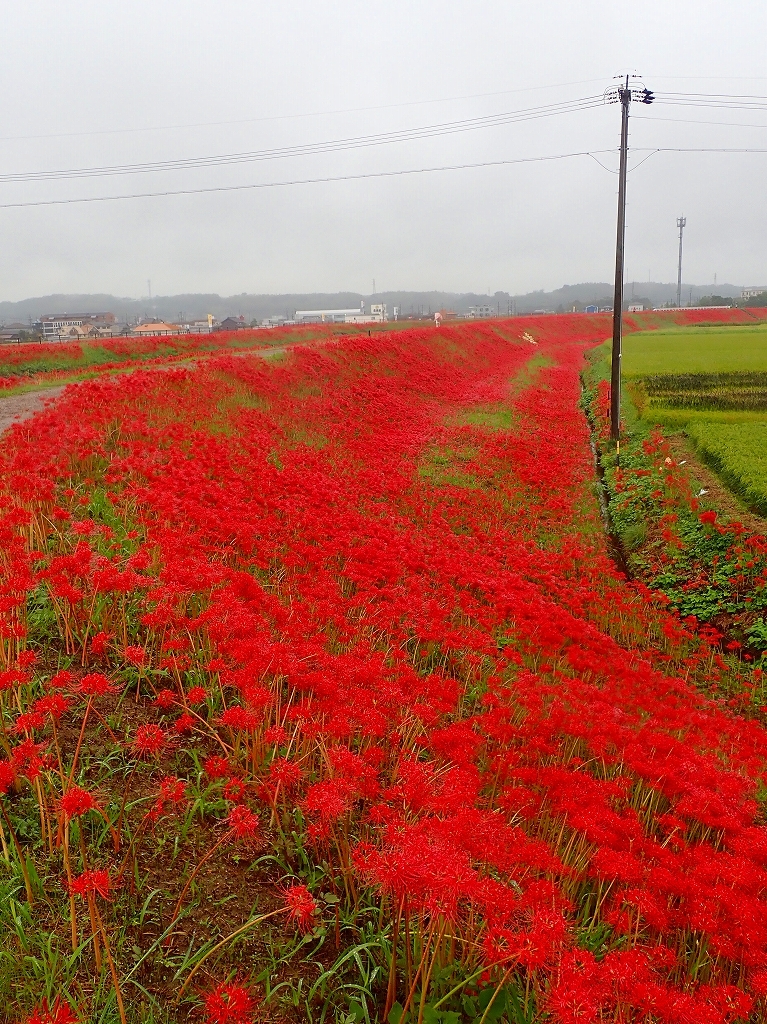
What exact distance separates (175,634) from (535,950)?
313cm

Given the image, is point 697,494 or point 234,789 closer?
point 234,789

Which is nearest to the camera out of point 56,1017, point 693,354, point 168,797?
point 56,1017

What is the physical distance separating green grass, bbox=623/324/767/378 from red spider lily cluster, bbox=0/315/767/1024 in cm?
1970

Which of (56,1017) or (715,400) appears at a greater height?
(715,400)

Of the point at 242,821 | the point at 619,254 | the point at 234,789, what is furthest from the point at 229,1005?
the point at 619,254

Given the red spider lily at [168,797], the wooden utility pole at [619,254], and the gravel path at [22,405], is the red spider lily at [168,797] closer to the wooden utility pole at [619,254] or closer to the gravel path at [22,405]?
the gravel path at [22,405]

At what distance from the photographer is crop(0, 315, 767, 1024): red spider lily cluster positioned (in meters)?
2.82

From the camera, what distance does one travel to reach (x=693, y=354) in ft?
112

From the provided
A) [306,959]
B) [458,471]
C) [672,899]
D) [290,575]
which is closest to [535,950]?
[306,959]

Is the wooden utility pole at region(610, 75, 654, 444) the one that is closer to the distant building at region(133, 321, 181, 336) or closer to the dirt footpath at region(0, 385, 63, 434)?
the dirt footpath at region(0, 385, 63, 434)

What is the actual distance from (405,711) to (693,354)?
35.1 m

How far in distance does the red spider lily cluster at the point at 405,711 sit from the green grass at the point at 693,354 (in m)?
Answer: 19.7

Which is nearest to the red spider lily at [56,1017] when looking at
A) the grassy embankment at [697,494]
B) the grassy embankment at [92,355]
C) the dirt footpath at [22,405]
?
the grassy embankment at [697,494]

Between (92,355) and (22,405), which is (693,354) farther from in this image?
(22,405)
